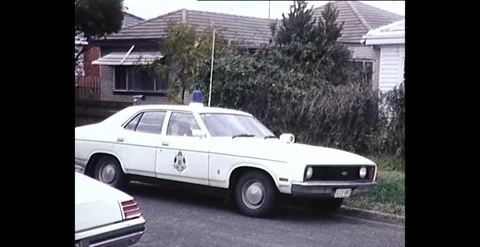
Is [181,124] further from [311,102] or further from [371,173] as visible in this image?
[311,102]

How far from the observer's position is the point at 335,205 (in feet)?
23.1

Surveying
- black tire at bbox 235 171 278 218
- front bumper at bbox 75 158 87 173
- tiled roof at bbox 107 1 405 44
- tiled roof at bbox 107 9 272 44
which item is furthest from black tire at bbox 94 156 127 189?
tiled roof at bbox 107 1 405 44

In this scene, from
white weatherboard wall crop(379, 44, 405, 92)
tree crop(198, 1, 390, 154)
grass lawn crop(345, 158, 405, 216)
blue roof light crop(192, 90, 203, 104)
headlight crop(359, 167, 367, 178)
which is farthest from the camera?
white weatherboard wall crop(379, 44, 405, 92)

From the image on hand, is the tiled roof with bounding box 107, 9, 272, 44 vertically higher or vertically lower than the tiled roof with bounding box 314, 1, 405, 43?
lower

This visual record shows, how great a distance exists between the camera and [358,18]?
1452 cm

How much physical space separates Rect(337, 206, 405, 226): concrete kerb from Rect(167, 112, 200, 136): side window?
5.91 feet

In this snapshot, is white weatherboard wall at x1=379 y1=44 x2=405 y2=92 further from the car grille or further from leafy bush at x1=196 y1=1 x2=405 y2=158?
the car grille

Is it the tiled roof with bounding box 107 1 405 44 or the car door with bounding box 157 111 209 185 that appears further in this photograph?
the tiled roof with bounding box 107 1 405 44

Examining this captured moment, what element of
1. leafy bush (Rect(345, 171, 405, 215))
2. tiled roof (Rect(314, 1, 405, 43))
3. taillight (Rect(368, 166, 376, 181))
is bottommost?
leafy bush (Rect(345, 171, 405, 215))

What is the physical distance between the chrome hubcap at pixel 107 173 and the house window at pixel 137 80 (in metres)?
0.85

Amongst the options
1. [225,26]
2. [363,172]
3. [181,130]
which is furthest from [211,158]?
[225,26]

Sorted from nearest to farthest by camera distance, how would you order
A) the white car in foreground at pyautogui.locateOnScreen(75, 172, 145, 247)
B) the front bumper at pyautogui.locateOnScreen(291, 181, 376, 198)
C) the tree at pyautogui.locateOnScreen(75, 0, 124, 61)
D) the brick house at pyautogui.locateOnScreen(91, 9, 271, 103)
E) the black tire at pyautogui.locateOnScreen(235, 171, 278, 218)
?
1. the tree at pyautogui.locateOnScreen(75, 0, 124, 61)
2. the white car in foreground at pyautogui.locateOnScreen(75, 172, 145, 247)
3. the brick house at pyautogui.locateOnScreen(91, 9, 271, 103)
4. the front bumper at pyautogui.locateOnScreen(291, 181, 376, 198)
5. the black tire at pyautogui.locateOnScreen(235, 171, 278, 218)

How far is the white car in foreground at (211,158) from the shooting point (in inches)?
258

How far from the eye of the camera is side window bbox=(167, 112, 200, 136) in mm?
7066
